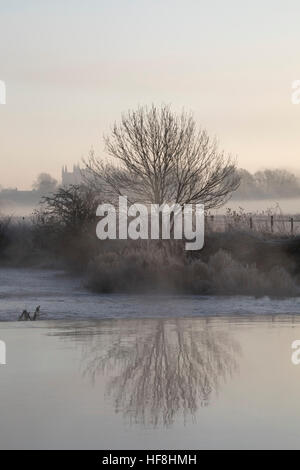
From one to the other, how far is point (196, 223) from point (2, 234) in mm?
13686

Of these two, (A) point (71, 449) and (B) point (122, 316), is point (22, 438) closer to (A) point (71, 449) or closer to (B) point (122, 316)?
(A) point (71, 449)

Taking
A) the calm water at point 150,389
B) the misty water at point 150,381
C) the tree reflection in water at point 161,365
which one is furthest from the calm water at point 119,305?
the calm water at point 150,389

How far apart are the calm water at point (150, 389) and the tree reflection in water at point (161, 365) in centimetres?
2

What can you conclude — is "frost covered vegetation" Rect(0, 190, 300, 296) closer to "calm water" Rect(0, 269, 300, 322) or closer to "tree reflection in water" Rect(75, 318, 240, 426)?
"calm water" Rect(0, 269, 300, 322)

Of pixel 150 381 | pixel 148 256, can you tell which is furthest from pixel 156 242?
pixel 150 381

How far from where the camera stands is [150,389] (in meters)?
12.0

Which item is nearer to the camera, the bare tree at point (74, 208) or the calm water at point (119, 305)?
the calm water at point (119, 305)

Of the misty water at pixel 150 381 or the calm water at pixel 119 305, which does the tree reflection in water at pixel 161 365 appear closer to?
the misty water at pixel 150 381

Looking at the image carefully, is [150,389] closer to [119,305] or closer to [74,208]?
[119,305]

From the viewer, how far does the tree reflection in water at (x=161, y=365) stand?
10867 mm

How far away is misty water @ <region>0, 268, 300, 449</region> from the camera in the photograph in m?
9.30

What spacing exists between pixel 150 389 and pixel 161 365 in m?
2.17

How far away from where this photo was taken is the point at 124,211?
161 ft
